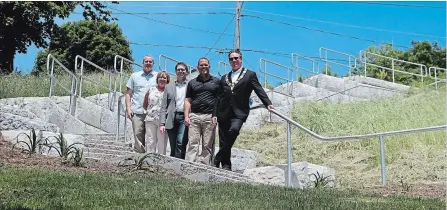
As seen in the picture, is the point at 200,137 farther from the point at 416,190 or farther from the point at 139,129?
the point at 416,190

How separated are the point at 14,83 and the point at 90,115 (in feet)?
9.95

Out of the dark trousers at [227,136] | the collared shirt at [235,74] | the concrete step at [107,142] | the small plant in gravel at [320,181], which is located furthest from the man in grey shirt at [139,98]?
the small plant in gravel at [320,181]

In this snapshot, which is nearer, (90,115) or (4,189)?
(4,189)

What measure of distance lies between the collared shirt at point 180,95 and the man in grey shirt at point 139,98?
0.40 m

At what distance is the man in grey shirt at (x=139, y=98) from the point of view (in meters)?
9.45

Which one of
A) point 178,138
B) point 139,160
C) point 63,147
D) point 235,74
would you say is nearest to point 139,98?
point 178,138

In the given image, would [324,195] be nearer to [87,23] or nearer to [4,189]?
[4,189]

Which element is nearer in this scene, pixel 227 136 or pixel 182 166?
pixel 182 166

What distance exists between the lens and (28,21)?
78.5 feet

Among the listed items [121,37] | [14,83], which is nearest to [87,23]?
[121,37]

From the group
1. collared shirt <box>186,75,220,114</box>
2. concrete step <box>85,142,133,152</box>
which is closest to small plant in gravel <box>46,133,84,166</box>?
concrete step <box>85,142,133,152</box>

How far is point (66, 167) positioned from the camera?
815cm

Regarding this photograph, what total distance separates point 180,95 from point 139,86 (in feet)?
2.25

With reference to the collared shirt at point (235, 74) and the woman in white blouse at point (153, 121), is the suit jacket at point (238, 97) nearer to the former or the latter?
the collared shirt at point (235, 74)
